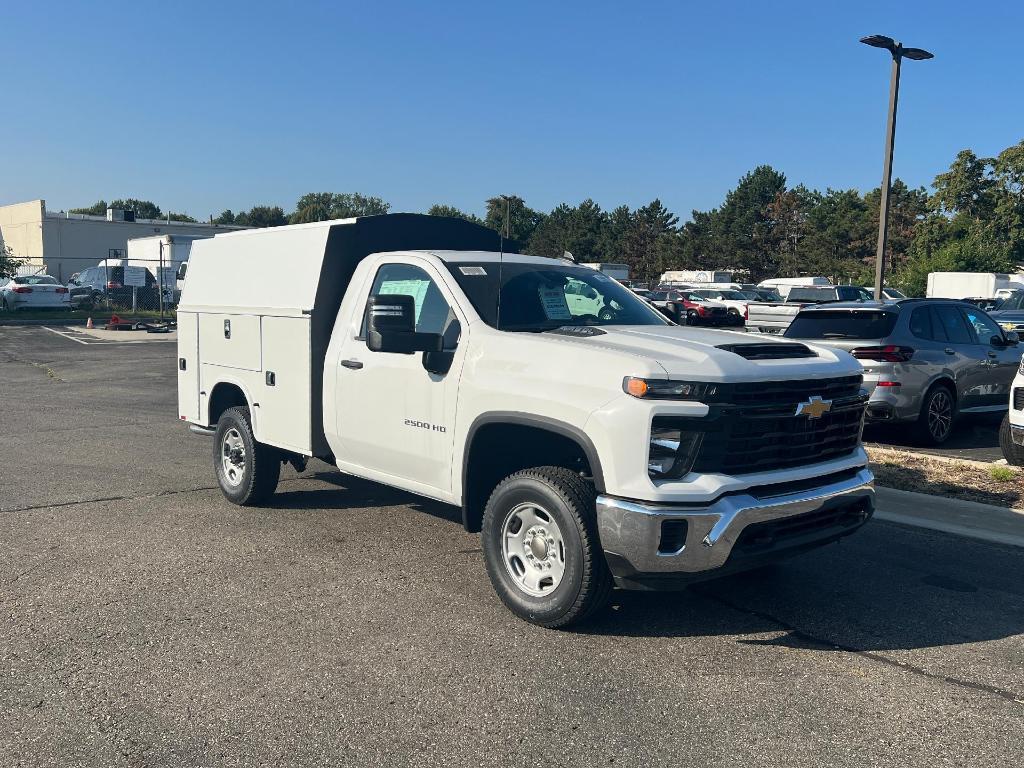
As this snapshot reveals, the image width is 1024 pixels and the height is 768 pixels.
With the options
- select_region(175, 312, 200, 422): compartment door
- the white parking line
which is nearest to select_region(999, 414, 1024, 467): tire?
select_region(175, 312, 200, 422): compartment door

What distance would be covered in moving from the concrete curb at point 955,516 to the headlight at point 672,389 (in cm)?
355

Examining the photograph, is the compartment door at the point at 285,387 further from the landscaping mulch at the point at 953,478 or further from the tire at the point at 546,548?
the landscaping mulch at the point at 953,478

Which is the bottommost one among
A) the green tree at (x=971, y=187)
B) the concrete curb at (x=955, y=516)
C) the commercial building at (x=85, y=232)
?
the concrete curb at (x=955, y=516)

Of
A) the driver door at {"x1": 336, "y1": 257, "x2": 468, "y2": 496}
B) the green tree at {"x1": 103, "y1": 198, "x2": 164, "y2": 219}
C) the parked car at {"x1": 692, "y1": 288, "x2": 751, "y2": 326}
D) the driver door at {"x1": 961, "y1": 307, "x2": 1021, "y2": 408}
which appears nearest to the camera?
the driver door at {"x1": 336, "y1": 257, "x2": 468, "y2": 496}

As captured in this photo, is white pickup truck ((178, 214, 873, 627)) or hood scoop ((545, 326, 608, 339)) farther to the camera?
hood scoop ((545, 326, 608, 339))

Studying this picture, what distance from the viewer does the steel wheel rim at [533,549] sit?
477cm

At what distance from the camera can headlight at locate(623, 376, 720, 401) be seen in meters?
4.30

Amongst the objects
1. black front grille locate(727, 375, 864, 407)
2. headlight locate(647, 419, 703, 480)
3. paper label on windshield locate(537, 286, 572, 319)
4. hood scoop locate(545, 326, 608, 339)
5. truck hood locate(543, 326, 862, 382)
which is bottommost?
headlight locate(647, 419, 703, 480)

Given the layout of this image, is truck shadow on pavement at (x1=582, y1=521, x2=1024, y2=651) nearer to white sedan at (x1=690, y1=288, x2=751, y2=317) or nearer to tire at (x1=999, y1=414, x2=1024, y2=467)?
tire at (x1=999, y1=414, x2=1024, y2=467)

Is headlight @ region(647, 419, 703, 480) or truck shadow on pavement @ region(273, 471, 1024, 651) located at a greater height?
headlight @ region(647, 419, 703, 480)

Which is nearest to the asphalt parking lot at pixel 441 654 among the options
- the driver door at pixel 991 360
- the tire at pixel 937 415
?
the tire at pixel 937 415

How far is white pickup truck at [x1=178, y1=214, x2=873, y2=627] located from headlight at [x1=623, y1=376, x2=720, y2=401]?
10mm

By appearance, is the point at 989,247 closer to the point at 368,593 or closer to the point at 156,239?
the point at 156,239

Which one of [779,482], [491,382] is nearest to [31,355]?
[491,382]
